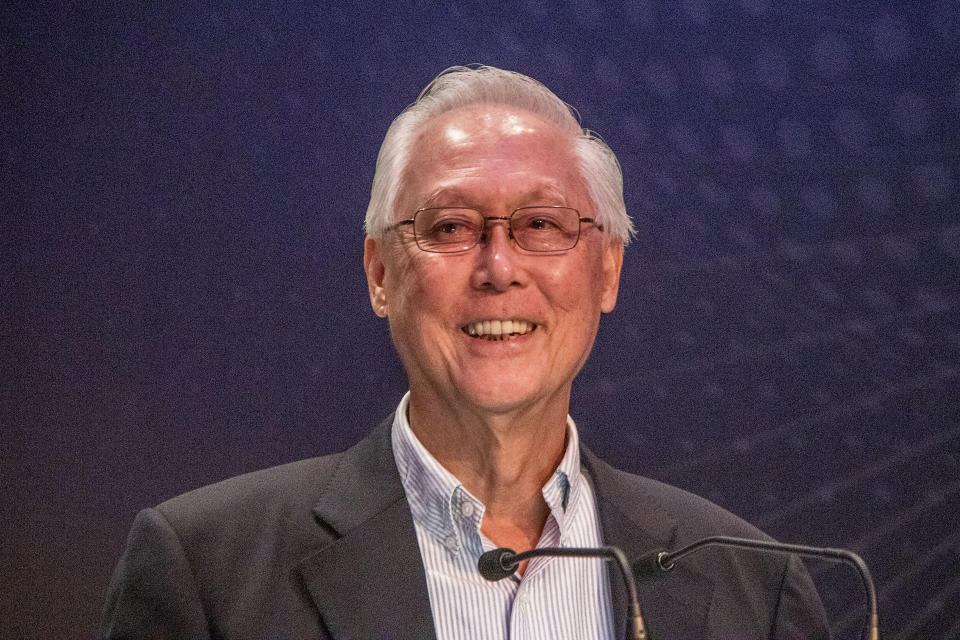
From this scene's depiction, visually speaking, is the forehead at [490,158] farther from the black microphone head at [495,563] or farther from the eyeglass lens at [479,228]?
the black microphone head at [495,563]

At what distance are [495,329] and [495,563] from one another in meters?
0.42

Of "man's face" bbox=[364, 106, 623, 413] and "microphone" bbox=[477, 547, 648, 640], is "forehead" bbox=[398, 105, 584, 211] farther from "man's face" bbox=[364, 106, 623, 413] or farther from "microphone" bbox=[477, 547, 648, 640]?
"microphone" bbox=[477, 547, 648, 640]

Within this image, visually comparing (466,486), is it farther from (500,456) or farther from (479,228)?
(479,228)

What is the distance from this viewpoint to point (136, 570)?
1.62 metres

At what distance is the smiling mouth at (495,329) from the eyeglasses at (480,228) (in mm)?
136

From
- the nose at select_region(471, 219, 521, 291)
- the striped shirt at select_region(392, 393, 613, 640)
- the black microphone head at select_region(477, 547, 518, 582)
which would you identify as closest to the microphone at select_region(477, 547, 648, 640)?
the black microphone head at select_region(477, 547, 518, 582)

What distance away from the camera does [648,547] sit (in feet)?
5.95

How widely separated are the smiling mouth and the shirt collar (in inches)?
9.5

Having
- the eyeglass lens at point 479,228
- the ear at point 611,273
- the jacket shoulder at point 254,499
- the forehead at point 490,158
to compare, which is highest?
the forehead at point 490,158

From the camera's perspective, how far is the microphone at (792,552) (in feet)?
4.05

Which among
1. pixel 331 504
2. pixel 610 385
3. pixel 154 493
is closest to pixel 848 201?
pixel 610 385

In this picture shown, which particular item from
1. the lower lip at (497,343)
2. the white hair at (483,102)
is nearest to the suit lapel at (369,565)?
the lower lip at (497,343)

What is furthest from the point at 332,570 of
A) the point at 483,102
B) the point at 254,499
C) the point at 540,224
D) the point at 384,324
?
the point at 483,102

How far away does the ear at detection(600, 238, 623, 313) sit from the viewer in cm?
194
